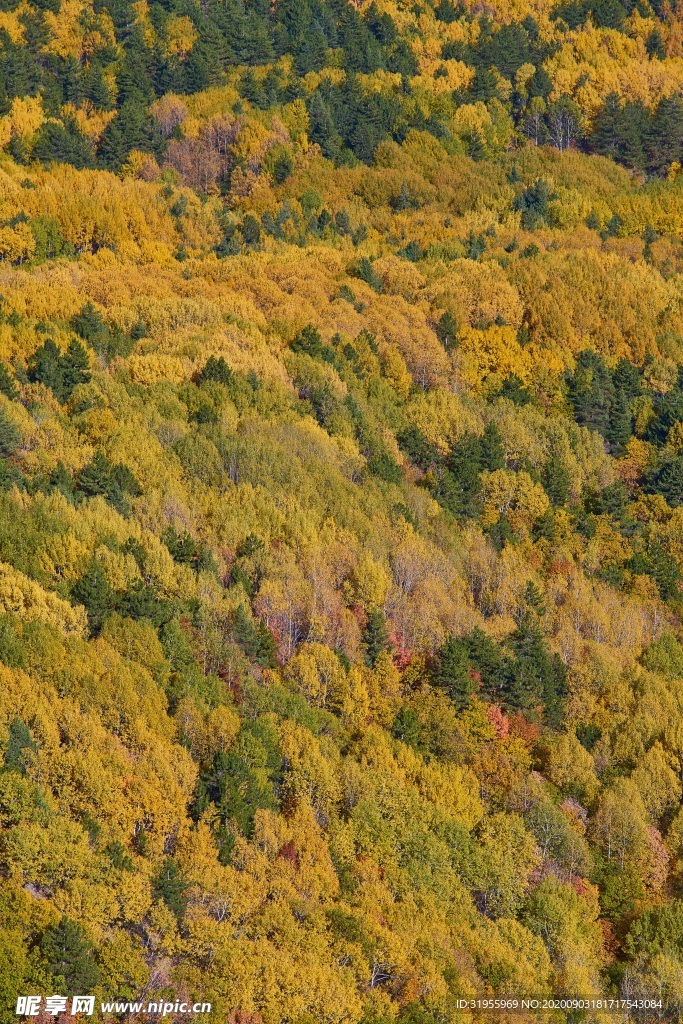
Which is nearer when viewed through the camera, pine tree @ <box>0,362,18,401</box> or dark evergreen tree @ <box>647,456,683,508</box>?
pine tree @ <box>0,362,18,401</box>

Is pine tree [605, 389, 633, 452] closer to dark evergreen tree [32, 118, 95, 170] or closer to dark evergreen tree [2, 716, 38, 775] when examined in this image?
dark evergreen tree [2, 716, 38, 775]

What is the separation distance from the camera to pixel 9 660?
305 feet

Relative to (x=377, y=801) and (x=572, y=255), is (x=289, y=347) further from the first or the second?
(x=377, y=801)

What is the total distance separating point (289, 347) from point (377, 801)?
64.6m

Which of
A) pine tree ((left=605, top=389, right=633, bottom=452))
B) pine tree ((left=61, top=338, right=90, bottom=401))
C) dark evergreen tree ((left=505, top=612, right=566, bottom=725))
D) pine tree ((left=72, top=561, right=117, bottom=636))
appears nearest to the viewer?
pine tree ((left=72, top=561, right=117, bottom=636))

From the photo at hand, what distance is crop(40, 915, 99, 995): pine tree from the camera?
74938mm

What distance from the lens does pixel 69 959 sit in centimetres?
7525

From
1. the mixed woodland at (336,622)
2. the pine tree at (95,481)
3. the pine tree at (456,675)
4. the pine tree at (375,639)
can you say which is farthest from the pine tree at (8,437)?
the pine tree at (456,675)

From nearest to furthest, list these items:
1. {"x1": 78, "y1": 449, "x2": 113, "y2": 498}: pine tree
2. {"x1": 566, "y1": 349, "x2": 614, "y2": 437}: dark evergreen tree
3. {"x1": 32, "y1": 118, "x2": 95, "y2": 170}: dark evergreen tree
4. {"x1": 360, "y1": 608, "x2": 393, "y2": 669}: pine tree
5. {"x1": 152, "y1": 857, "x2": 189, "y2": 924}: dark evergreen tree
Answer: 1. {"x1": 152, "y1": 857, "x2": 189, "y2": 924}: dark evergreen tree
2. {"x1": 360, "y1": 608, "x2": 393, "y2": 669}: pine tree
3. {"x1": 78, "y1": 449, "x2": 113, "y2": 498}: pine tree
4. {"x1": 566, "y1": 349, "x2": 614, "y2": 437}: dark evergreen tree
5. {"x1": 32, "y1": 118, "x2": 95, "y2": 170}: dark evergreen tree

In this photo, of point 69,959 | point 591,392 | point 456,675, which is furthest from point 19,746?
point 591,392

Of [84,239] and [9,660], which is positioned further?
[84,239]

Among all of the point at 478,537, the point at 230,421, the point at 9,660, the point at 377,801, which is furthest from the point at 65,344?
the point at 377,801

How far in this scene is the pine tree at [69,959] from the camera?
74938 millimetres

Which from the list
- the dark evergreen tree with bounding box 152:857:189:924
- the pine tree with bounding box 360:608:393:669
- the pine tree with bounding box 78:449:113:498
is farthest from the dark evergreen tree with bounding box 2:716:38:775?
the pine tree with bounding box 78:449:113:498
